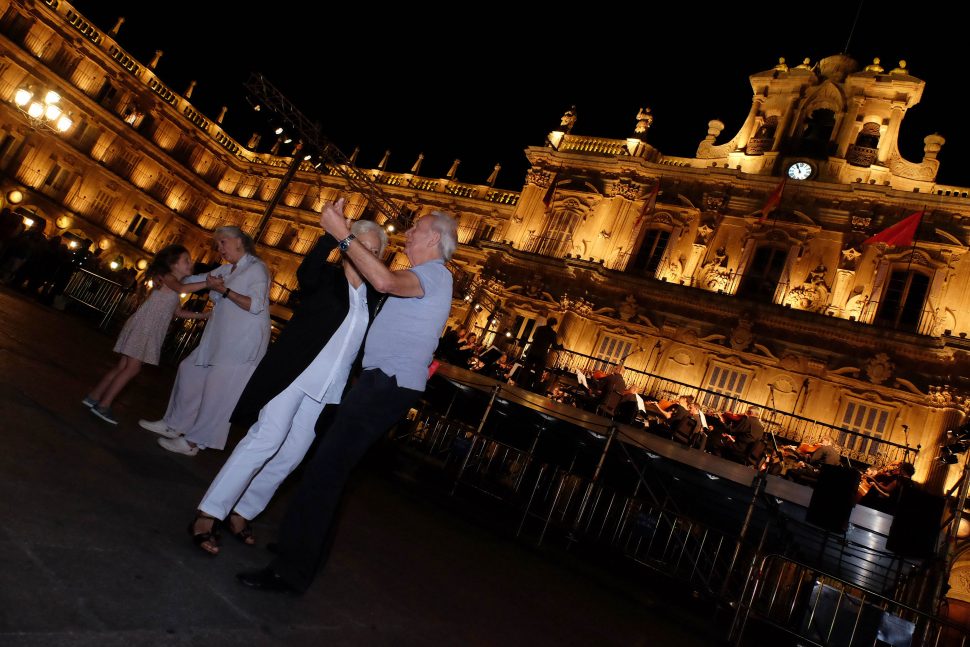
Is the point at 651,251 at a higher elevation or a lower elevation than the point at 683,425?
higher

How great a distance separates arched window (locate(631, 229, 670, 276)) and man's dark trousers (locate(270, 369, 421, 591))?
18.2 m

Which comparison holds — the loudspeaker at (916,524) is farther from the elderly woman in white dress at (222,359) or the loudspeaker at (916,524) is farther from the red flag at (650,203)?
the red flag at (650,203)

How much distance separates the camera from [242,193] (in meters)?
45.3

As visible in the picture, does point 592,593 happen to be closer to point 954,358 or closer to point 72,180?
point 954,358

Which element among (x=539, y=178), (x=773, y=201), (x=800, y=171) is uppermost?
(x=800, y=171)

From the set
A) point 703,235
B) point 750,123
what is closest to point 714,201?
point 703,235

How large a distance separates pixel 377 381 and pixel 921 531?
8.96 m

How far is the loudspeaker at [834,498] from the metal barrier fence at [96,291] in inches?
577

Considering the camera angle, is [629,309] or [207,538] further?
[629,309]

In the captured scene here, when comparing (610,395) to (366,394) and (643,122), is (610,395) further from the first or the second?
(643,122)

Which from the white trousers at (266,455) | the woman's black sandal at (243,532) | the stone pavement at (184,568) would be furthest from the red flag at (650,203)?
the woman's black sandal at (243,532)

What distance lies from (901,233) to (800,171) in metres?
4.09

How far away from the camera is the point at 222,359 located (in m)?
4.61

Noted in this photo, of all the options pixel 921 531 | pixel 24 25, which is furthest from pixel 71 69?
pixel 921 531
